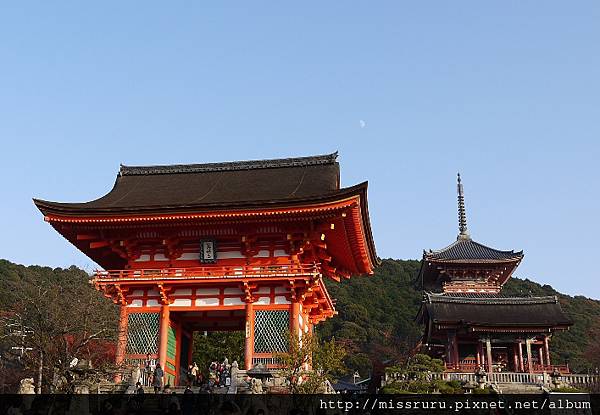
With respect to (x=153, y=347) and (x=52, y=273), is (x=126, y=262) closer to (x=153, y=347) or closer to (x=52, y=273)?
(x=153, y=347)

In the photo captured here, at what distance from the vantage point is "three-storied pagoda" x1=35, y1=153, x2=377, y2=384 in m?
25.1

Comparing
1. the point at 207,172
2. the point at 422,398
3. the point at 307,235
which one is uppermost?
the point at 207,172

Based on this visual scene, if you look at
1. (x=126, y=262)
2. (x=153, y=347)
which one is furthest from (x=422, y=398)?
(x=126, y=262)

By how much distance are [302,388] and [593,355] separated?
4809 centimetres

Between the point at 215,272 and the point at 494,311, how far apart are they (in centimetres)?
2713

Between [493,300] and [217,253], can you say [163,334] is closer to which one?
[217,253]

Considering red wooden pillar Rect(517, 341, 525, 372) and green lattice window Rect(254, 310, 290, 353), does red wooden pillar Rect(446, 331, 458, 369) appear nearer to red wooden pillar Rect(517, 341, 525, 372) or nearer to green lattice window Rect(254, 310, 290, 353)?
red wooden pillar Rect(517, 341, 525, 372)

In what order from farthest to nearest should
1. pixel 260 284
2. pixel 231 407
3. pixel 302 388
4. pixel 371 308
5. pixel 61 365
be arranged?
pixel 371 308 → pixel 260 284 → pixel 61 365 → pixel 302 388 → pixel 231 407

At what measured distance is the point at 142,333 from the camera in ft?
85.9

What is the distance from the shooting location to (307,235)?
1032 inches

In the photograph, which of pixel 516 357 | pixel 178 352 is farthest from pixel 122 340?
pixel 516 357

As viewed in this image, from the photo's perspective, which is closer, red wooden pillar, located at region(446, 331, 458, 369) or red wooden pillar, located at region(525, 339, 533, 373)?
red wooden pillar, located at region(525, 339, 533, 373)

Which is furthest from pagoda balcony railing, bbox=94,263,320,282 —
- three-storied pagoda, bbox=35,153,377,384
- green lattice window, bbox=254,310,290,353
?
green lattice window, bbox=254,310,290,353

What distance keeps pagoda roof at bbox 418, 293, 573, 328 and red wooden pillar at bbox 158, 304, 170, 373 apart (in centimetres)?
2375
